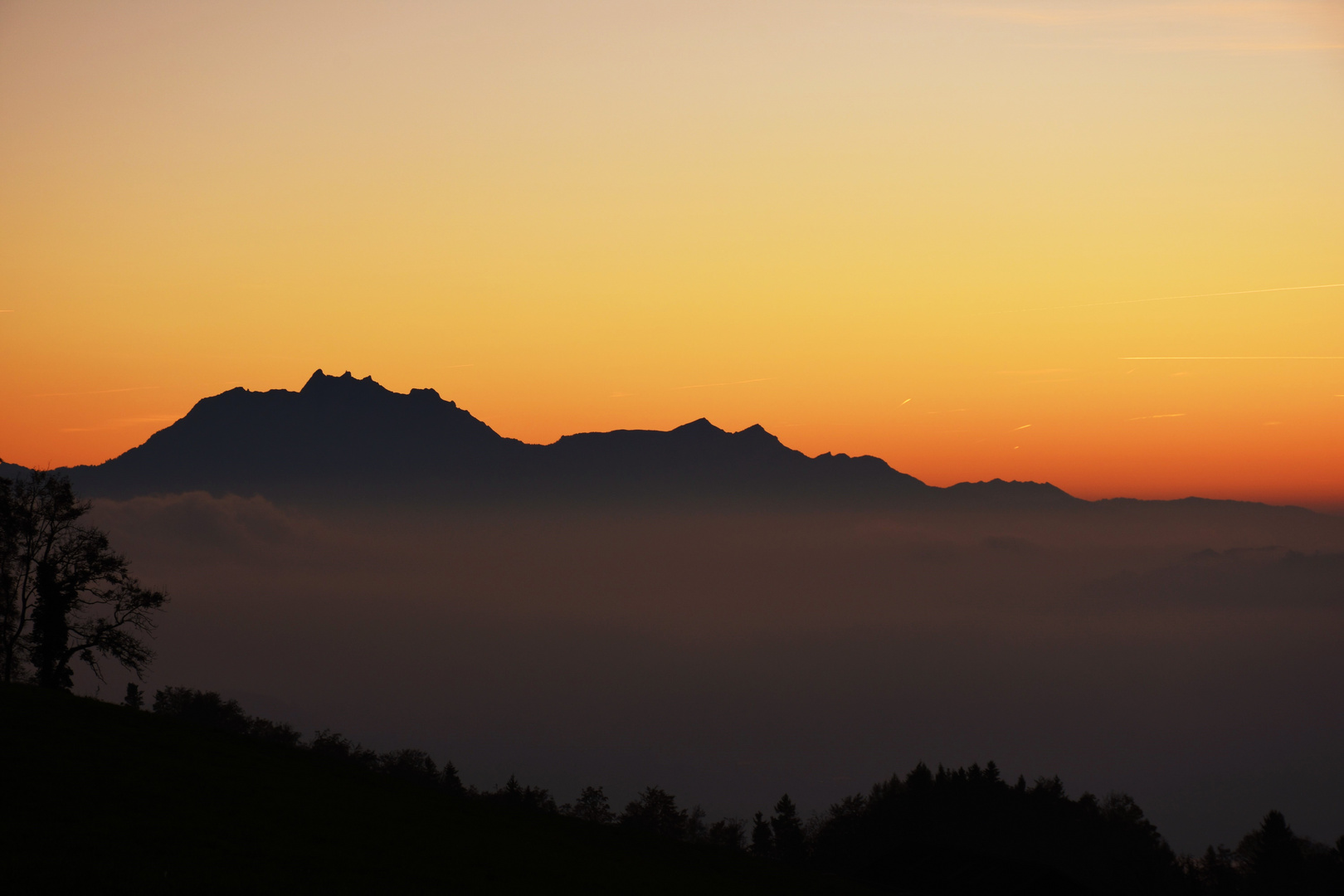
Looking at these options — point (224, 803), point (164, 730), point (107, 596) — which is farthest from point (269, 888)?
point (107, 596)

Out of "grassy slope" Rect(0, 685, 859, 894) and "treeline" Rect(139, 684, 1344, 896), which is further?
"treeline" Rect(139, 684, 1344, 896)

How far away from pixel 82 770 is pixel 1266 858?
12297cm

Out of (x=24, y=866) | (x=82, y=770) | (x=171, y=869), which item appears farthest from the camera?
(x=82, y=770)

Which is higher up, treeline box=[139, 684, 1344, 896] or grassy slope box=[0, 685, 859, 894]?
grassy slope box=[0, 685, 859, 894]

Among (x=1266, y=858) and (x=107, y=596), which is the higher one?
(x=107, y=596)

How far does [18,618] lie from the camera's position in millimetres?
58969

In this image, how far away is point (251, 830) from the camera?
1254 inches

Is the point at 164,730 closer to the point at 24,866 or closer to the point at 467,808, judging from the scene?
the point at 467,808

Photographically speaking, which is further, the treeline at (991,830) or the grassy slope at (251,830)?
the treeline at (991,830)

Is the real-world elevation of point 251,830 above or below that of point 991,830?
above

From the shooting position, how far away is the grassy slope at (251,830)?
26688 mm

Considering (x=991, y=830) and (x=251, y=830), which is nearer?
(x=251, y=830)

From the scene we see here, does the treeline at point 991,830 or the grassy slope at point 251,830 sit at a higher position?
the grassy slope at point 251,830

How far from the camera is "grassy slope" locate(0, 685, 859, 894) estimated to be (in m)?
26.7
